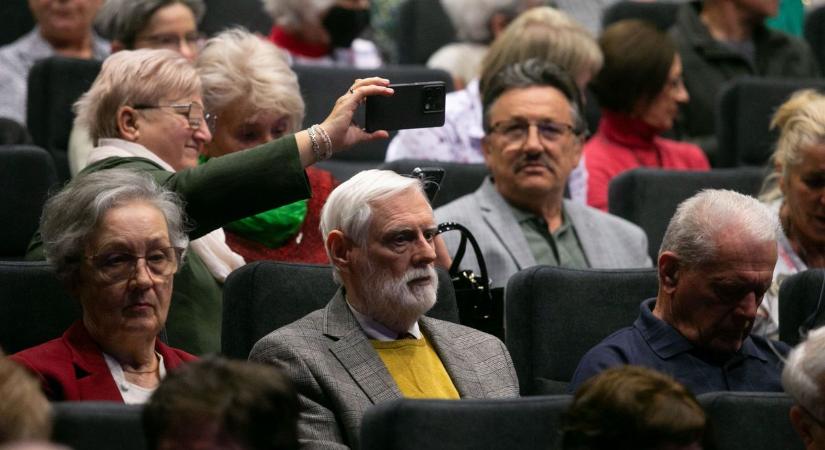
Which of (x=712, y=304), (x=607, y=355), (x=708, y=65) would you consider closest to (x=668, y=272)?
(x=712, y=304)

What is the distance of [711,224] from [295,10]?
254cm

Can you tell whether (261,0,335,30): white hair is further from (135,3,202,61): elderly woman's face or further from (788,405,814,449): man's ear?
(788,405,814,449): man's ear

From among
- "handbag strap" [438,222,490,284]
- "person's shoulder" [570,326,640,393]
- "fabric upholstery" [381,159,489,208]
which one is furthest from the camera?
"fabric upholstery" [381,159,489,208]

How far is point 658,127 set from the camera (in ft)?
16.3

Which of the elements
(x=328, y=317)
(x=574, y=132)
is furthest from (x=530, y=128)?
(x=328, y=317)

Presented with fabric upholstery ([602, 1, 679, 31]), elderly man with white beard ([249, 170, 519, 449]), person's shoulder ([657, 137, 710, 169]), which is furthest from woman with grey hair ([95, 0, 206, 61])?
fabric upholstery ([602, 1, 679, 31])

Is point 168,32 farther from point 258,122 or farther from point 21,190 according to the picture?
point 21,190

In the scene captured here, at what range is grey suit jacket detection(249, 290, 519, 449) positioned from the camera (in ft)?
9.36

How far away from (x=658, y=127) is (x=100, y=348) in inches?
99.4

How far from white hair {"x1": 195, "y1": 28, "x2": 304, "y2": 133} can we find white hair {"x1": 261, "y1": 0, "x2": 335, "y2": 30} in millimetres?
1489

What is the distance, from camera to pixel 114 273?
289cm

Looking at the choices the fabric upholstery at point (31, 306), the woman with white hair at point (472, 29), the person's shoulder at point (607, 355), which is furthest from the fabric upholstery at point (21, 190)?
the woman with white hair at point (472, 29)

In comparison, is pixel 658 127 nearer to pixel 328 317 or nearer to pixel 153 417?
pixel 328 317

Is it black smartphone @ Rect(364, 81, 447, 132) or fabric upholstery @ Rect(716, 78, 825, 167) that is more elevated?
black smartphone @ Rect(364, 81, 447, 132)
